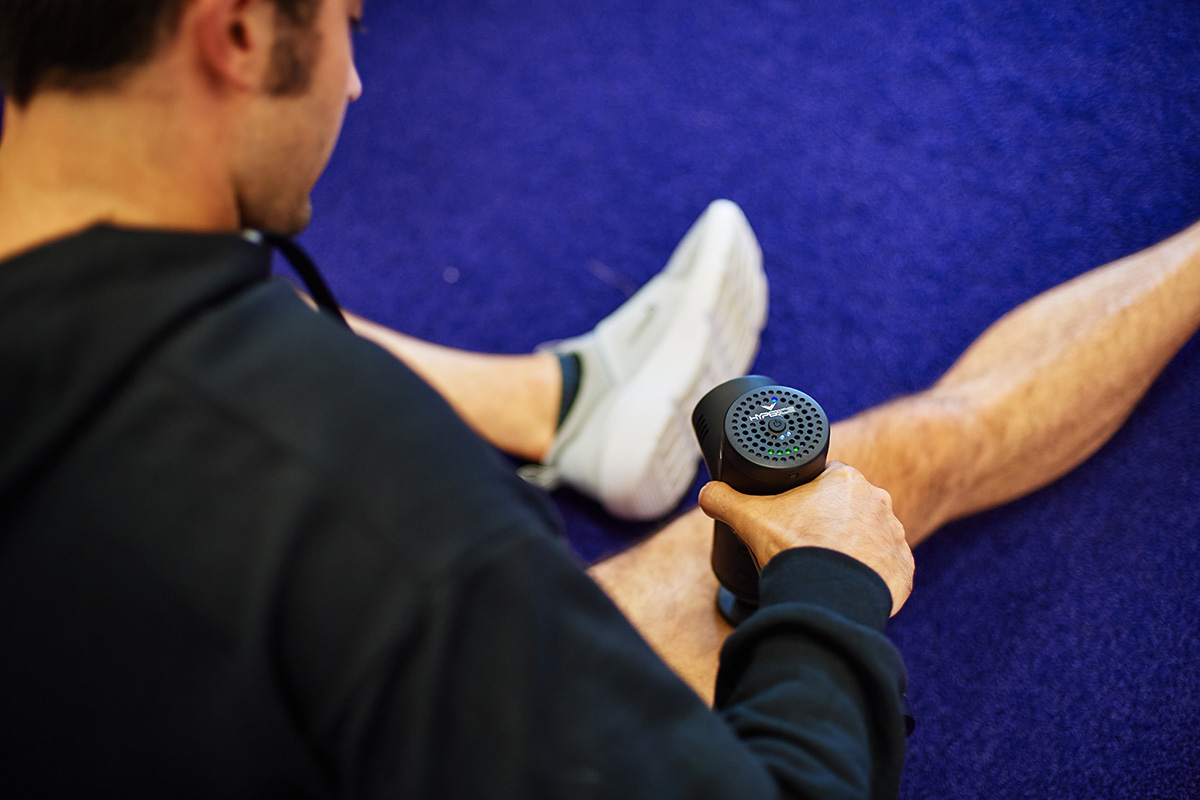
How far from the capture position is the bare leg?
0.85m

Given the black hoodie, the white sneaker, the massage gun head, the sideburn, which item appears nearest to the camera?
the black hoodie

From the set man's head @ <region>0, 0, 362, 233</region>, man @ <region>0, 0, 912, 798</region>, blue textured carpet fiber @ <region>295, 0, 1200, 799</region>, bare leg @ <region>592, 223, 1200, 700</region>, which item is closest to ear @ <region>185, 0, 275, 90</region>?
man's head @ <region>0, 0, 362, 233</region>

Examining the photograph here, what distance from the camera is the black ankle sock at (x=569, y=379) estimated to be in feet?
3.59

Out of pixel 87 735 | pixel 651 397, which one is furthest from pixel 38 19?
pixel 651 397

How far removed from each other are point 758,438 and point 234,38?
45cm

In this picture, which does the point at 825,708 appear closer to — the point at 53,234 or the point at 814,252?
the point at 53,234

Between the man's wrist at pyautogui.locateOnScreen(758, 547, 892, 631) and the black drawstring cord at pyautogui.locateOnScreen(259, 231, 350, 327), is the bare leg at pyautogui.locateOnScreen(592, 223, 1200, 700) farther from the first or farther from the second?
the black drawstring cord at pyautogui.locateOnScreen(259, 231, 350, 327)

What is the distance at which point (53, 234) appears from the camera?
0.44 metres

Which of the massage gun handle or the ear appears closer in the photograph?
the ear

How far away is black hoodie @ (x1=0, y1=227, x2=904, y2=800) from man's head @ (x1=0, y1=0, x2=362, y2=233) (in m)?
0.11

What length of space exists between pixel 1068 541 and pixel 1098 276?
14.3 inches

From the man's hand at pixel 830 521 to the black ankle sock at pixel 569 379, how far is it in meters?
0.47

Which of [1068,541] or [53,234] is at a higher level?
[53,234]

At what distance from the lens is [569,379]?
1.10 meters
